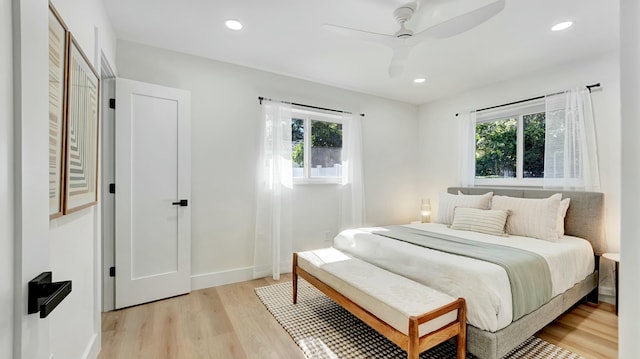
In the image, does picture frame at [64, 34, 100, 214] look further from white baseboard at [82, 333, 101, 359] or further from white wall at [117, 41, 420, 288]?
white wall at [117, 41, 420, 288]

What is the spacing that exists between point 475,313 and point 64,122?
2.41 m

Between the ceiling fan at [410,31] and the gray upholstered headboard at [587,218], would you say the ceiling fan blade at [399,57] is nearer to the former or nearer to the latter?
the ceiling fan at [410,31]

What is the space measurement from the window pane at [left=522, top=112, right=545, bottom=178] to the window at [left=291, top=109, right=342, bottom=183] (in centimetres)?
238

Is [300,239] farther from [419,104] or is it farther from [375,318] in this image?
[419,104]

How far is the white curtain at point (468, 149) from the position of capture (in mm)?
4027

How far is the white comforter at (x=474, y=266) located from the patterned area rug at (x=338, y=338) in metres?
0.41

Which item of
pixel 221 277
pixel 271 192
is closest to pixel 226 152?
pixel 271 192

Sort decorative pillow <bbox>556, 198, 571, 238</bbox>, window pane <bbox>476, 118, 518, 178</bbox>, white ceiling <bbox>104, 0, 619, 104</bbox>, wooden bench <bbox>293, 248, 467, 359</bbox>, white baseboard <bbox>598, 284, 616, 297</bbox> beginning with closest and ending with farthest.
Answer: wooden bench <bbox>293, 248, 467, 359</bbox> < white ceiling <bbox>104, 0, 619, 104</bbox> < white baseboard <bbox>598, 284, 616, 297</bbox> < decorative pillow <bbox>556, 198, 571, 238</bbox> < window pane <bbox>476, 118, 518, 178</bbox>

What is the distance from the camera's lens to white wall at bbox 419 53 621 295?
283cm

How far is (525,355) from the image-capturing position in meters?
1.95

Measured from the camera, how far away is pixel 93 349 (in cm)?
184

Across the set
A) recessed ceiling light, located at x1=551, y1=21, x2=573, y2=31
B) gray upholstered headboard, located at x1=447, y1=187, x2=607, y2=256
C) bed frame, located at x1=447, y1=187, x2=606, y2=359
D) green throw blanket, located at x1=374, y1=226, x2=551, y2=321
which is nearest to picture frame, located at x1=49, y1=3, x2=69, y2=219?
bed frame, located at x1=447, y1=187, x2=606, y2=359

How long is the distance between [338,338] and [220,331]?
0.93 meters

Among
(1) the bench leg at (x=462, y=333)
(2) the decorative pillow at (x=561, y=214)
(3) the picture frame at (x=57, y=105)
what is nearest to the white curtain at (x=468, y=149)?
(2) the decorative pillow at (x=561, y=214)
